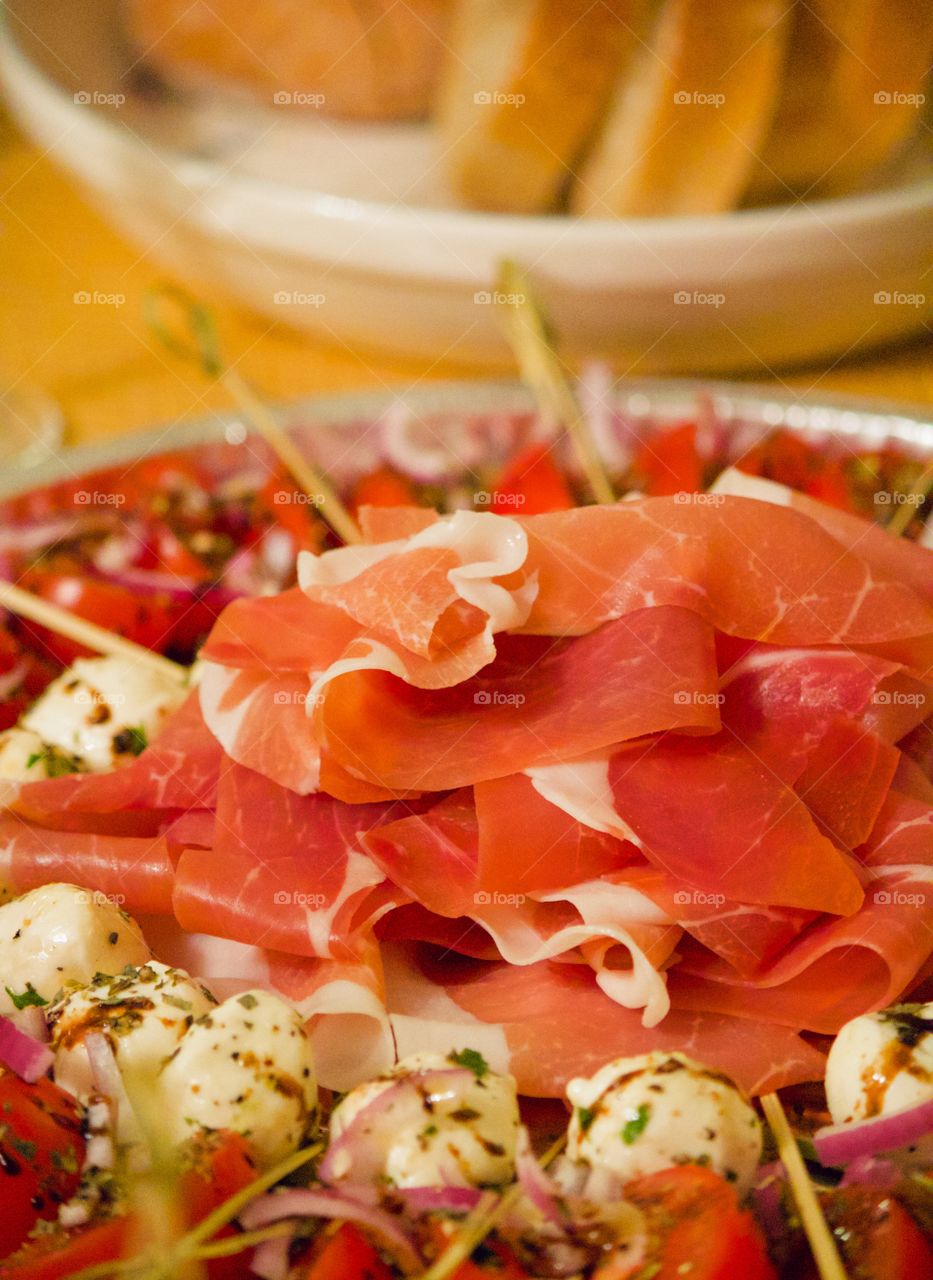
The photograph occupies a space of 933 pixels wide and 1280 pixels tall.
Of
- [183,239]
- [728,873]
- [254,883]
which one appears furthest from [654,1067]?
[183,239]

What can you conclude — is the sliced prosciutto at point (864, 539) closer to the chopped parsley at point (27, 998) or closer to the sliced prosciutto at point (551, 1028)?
the sliced prosciutto at point (551, 1028)

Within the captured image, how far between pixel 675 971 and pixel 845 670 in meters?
0.43

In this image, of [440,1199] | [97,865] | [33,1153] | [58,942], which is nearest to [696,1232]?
[440,1199]

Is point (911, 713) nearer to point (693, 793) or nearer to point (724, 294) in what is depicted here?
point (693, 793)

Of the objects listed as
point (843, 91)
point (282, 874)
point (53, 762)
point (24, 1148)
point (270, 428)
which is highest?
point (843, 91)

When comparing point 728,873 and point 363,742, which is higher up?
point 363,742

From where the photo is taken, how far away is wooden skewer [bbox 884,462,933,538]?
208 centimetres

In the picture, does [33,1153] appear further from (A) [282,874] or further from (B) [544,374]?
(B) [544,374]

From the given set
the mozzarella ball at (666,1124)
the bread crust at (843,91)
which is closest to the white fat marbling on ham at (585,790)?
the mozzarella ball at (666,1124)

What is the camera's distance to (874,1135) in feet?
3.80

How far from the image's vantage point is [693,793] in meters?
1.43

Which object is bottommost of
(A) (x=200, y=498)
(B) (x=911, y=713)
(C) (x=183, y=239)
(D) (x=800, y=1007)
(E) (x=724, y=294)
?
(D) (x=800, y=1007)

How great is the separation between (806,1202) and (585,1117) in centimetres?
22

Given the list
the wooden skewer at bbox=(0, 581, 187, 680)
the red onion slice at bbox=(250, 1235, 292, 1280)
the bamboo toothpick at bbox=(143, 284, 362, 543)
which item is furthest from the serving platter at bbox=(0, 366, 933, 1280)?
the bamboo toothpick at bbox=(143, 284, 362, 543)
